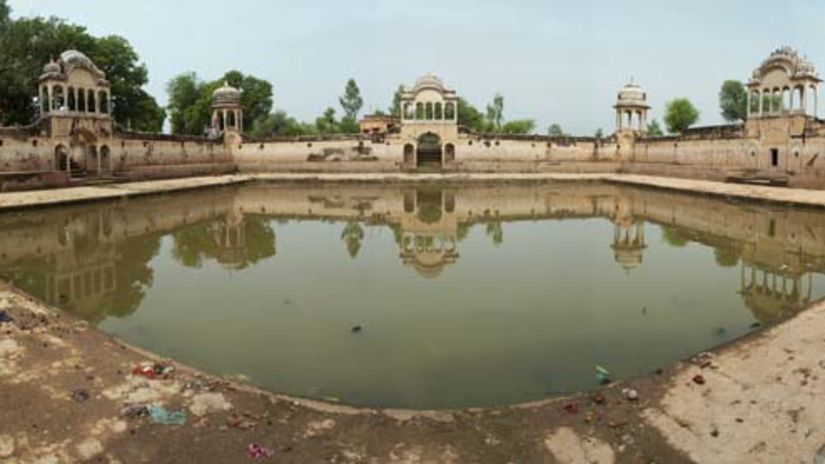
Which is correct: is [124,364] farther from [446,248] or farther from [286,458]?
[446,248]

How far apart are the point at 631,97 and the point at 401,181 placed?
39.6ft

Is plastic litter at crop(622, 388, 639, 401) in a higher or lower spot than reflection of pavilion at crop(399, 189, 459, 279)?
lower

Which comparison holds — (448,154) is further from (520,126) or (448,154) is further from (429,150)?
(520,126)

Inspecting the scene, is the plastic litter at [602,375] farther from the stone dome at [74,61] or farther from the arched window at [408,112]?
the arched window at [408,112]

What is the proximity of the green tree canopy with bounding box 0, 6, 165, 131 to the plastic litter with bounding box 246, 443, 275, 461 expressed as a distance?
2475 centimetres

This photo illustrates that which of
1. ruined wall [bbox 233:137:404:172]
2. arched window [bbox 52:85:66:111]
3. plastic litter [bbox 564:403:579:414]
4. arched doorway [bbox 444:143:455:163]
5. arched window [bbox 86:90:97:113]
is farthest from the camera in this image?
arched doorway [bbox 444:143:455:163]

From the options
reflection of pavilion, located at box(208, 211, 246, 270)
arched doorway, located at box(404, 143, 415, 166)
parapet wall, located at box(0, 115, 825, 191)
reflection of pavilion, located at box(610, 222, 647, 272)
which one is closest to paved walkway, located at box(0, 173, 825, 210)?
parapet wall, located at box(0, 115, 825, 191)

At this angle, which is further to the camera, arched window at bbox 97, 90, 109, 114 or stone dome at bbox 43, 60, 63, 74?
arched window at bbox 97, 90, 109, 114

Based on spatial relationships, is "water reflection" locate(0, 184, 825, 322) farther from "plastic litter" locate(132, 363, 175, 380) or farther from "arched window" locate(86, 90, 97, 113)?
"arched window" locate(86, 90, 97, 113)

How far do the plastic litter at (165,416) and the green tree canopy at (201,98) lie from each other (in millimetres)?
36825

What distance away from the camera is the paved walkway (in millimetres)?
17312

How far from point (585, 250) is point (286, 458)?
28.1 ft

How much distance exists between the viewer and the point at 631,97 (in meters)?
31.6

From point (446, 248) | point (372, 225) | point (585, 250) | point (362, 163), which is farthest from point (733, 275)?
point (362, 163)
